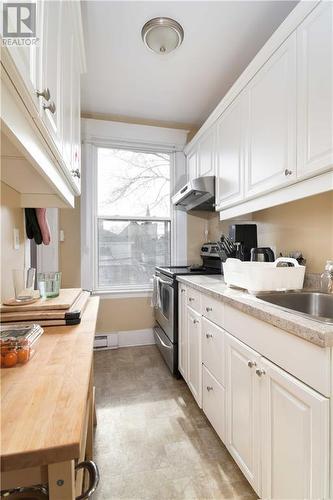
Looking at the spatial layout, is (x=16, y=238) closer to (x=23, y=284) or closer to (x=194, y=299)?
(x=23, y=284)

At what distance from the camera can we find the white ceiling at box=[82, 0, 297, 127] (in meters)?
1.60

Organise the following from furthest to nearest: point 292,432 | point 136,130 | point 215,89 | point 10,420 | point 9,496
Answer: point 136,130 < point 215,89 < point 292,432 < point 9,496 < point 10,420

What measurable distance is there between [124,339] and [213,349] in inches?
67.6

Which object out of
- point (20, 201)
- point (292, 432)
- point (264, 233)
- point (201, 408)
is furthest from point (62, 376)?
point (264, 233)

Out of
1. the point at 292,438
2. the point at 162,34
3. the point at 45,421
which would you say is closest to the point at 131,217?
the point at 162,34

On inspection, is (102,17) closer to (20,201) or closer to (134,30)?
(134,30)

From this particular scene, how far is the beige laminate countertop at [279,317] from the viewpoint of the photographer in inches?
30.0

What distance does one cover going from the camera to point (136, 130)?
116 inches

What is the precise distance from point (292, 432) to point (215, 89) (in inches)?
105

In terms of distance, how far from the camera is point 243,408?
3.86ft

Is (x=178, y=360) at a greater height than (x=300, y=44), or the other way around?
(x=300, y=44)

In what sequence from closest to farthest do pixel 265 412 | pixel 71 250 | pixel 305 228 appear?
pixel 265 412 → pixel 305 228 → pixel 71 250

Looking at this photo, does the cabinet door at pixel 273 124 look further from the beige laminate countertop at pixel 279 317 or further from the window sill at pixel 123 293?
the window sill at pixel 123 293

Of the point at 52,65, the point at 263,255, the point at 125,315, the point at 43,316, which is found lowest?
the point at 125,315
